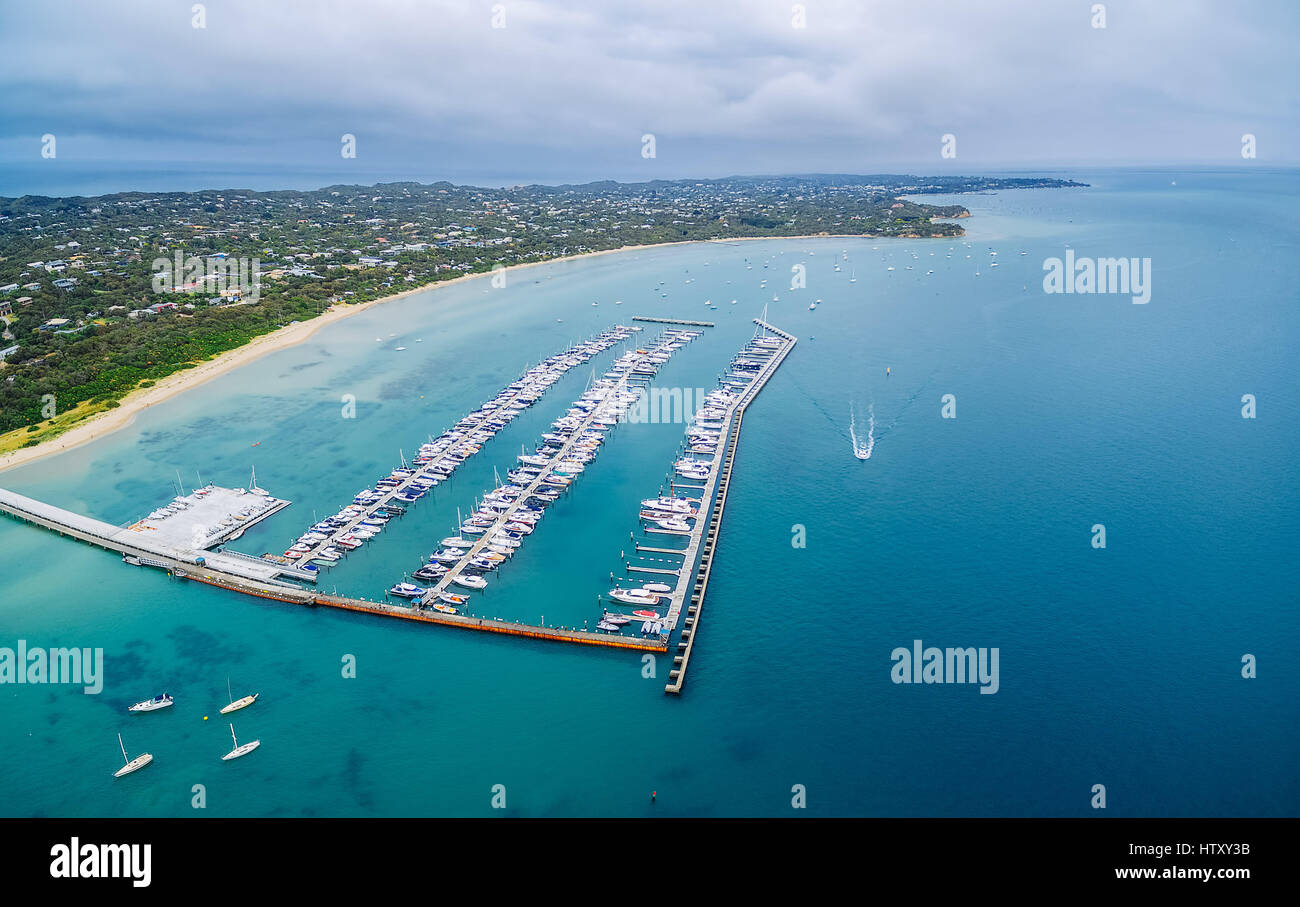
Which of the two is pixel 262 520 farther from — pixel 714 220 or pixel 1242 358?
pixel 714 220

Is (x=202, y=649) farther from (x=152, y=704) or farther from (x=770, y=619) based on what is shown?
(x=770, y=619)

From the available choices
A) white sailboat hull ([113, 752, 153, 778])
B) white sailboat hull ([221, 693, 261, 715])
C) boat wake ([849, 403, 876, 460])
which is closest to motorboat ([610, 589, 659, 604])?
white sailboat hull ([221, 693, 261, 715])

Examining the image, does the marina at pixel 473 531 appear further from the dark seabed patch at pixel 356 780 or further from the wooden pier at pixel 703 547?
the dark seabed patch at pixel 356 780

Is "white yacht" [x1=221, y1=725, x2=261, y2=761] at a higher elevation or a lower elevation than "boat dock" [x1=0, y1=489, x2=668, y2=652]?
lower

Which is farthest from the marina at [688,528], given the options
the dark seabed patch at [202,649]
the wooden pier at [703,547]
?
the dark seabed patch at [202,649]

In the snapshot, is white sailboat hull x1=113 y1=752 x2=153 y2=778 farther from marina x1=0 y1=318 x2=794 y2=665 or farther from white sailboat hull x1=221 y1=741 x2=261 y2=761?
marina x1=0 y1=318 x2=794 y2=665
